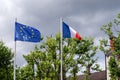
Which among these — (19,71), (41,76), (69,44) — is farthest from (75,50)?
(19,71)

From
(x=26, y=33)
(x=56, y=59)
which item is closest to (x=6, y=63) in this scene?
(x=56, y=59)

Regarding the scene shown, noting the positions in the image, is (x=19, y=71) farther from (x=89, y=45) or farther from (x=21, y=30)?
(x=21, y=30)

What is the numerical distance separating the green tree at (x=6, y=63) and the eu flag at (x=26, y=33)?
94.1 ft

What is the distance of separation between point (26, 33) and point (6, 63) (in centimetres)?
3054

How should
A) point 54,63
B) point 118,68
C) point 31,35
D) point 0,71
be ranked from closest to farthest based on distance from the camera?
point 31,35 → point 118,68 → point 54,63 → point 0,71

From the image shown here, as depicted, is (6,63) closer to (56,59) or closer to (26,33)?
(56,59)

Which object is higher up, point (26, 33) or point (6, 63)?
point (26, 33)

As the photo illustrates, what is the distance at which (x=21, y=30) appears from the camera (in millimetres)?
31359

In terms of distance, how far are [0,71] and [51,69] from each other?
9184 millimetres

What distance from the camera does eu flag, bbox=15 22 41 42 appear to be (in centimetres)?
3095

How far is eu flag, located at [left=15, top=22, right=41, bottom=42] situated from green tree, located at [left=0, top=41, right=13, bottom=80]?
2869 cm

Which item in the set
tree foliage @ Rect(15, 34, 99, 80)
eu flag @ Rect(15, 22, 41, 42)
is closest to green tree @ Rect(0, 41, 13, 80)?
tree foliage @ Rect(15, 34, 99, 80)

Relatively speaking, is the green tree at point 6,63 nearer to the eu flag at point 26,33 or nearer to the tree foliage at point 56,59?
the tree foliage at point 56,59

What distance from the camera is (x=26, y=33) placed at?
31.2 metres
